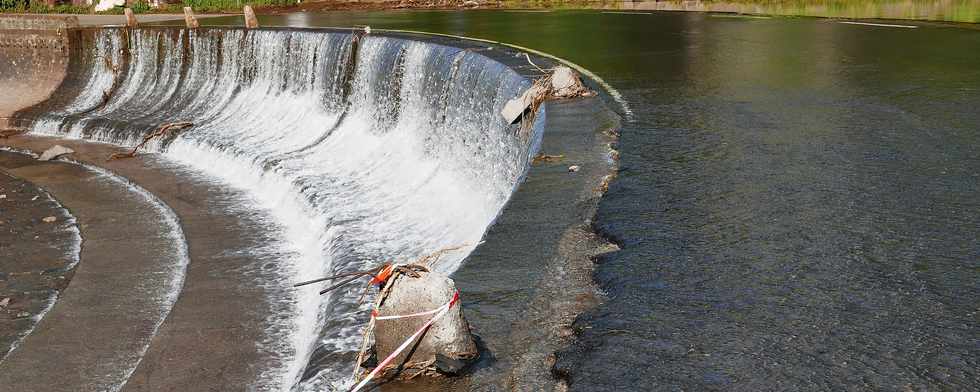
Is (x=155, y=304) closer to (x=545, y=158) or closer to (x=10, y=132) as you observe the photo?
(x=545, y=158)

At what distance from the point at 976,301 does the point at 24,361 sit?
7.21 meters

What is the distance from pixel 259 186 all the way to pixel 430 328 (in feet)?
37.3

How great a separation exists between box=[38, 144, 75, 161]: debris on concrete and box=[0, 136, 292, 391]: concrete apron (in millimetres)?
2812

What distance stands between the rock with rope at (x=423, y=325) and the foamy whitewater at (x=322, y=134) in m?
0.51

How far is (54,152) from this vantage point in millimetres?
19453

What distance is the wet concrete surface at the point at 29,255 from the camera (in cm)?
1047

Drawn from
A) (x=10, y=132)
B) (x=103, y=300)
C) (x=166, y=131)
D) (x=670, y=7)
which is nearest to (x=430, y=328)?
(x=103, y=300)

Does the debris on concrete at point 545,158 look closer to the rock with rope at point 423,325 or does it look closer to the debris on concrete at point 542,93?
the debris on concrete at point 542,93

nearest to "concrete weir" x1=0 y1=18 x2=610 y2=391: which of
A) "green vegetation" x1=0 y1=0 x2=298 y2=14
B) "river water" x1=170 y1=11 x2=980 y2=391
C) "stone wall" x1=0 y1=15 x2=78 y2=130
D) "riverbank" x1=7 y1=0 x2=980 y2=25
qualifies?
"river water" x1=170 y1=11 x2=980 y2=391

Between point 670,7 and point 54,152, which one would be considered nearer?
point 54,152

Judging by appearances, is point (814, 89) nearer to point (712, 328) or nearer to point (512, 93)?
point (512, 93)

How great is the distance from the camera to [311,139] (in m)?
18.1

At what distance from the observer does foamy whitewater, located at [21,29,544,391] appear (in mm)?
10341

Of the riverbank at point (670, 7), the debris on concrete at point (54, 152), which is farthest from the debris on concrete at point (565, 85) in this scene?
the debris on concrete at point (54, 152)
